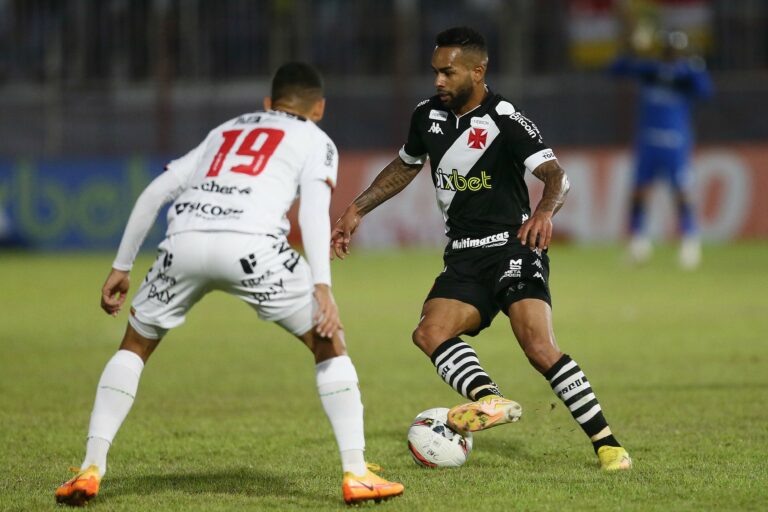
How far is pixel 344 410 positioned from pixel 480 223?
1.66 m

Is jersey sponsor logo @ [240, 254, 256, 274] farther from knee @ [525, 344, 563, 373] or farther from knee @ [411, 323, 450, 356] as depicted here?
knee @ [525, 344, 563, 373]

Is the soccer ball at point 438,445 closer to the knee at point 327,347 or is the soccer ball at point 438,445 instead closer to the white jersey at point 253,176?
the knee at point 327,347

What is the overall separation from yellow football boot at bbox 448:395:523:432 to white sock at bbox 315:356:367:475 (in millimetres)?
686

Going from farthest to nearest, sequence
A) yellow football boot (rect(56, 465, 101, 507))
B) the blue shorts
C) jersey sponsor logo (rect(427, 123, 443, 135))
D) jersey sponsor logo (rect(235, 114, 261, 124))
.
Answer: the blue shorts < jersey sponsor logo (rect(427, 123, 443, 135)) < jersey sponsor logo (rect(235, 114, 261, 124)) < yellow football boot (rect(56, 465, 101, 507))

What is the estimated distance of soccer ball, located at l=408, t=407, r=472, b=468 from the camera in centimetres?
638

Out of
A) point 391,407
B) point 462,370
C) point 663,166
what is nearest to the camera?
point 462,370

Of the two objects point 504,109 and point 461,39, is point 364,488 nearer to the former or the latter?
point 504,109

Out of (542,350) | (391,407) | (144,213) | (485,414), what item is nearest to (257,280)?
(144,213)

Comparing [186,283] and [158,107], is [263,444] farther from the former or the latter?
[158,107]

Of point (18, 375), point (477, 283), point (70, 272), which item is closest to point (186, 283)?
point (477, 283)

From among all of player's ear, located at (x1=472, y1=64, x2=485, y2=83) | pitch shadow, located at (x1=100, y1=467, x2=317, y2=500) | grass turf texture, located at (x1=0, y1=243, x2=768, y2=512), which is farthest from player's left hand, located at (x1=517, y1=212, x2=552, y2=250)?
pitch shadow, located at (x1=100, y1=467, x2=317, y2=500)

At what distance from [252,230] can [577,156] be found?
17.8m

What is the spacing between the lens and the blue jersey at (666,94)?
18.0m

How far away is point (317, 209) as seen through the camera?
5406 millimetres
